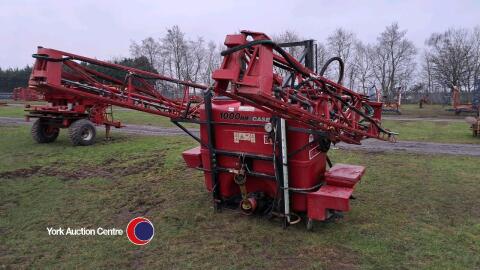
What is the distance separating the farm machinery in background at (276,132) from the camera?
155 inches

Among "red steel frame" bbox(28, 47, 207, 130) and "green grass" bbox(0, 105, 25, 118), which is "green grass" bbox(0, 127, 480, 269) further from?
"green grass" bbox(0, 105, 25, 118)

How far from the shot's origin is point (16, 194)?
6.82m

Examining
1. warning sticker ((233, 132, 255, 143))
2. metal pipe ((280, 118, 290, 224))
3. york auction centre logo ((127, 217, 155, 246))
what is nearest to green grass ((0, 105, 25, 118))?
york auction centre logo ((127, 217, 155, 246))

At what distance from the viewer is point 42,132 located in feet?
41.1

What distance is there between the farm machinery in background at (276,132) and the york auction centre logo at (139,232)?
1.22 m

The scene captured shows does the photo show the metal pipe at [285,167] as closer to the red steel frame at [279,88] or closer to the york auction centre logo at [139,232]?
the red steel frame at [279,88]

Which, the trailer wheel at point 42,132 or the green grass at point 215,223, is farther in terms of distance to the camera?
the trailer wheel at point 42,132

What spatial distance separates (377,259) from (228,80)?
2.41 m

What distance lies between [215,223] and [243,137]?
4.00 ft

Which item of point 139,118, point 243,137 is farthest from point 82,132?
point 139,118

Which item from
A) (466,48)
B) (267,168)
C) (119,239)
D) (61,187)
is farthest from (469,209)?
(466,48)

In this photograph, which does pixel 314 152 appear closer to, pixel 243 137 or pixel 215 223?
pixel 243 137

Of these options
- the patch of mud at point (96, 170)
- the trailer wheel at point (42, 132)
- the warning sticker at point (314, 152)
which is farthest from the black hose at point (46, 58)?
the warning sticker at point (314, 152)

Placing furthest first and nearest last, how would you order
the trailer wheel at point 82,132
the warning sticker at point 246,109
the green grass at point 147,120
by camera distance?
the green grass at point 147,120 → the trailer wheel at point 82,132 → the warning sticker at point 246,109
